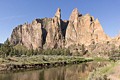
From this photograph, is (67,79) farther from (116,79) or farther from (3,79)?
(116,79)

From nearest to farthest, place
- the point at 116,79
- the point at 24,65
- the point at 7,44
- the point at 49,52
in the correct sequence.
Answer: the point at 116,79 → the point at 24,65 → the point at 7,44 → the point at 49,52

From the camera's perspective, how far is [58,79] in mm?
51094

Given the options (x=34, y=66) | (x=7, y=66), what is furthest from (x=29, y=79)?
(x=34, y=66)

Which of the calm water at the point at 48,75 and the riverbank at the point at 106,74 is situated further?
the calm water at the point at 48,75

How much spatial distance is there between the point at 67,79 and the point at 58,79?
2204mm

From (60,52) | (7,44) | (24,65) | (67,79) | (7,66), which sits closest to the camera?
(67,79)

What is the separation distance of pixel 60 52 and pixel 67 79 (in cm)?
14949

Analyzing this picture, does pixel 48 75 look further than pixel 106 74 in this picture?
Yes

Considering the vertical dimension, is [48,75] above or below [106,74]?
below

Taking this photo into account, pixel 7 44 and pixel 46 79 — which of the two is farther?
pixel 7 44

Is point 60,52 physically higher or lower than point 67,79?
higher

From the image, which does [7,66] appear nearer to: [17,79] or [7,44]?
[17,79]

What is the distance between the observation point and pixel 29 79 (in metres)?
52.0

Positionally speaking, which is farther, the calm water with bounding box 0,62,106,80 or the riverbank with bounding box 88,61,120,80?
the calm water with bounding box 0,62,106,80
